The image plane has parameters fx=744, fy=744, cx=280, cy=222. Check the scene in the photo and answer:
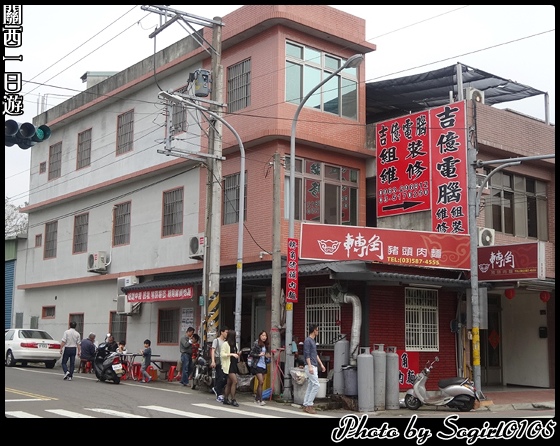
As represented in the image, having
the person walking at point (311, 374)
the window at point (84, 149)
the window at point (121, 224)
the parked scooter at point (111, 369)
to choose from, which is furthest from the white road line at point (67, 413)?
the window at point (84, 149)

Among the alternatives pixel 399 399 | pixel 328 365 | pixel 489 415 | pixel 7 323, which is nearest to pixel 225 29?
pixel 328 365

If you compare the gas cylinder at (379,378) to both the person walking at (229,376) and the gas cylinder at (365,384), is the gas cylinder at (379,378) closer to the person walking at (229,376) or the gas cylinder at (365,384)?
the gas cylinder at (365,384)

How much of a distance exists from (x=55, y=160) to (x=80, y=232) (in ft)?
14.2

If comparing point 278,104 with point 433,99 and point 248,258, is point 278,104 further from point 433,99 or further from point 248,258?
point 433,99

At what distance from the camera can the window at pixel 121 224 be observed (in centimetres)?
2859

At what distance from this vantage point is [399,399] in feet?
59.8

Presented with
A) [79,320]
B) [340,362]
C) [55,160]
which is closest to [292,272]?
[340,362]

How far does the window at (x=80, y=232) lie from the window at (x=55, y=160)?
2827mm

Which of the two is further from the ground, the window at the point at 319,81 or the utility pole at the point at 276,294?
the window at the point at 319,81

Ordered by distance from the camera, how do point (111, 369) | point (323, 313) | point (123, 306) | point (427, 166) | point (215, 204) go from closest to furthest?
point (215, 204)
point (323, 313)
point (111, 369)
point (427, 166)
point (123, 306)

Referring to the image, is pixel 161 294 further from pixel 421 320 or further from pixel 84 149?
pixel 84 149

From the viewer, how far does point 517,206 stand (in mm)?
24859

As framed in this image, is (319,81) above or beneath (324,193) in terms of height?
above

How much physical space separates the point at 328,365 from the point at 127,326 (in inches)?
421
